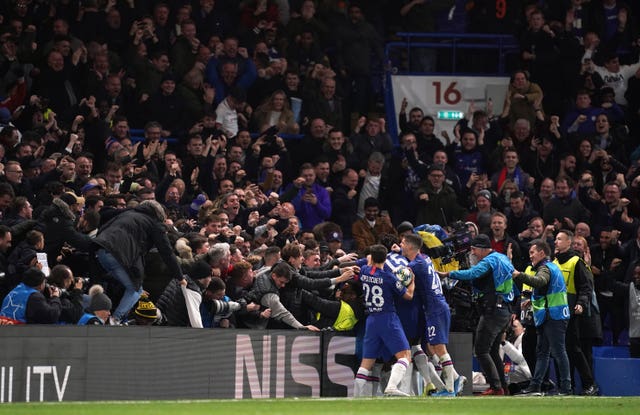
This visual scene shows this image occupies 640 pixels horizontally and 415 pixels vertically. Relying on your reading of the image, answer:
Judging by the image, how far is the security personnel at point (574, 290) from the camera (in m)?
19.1

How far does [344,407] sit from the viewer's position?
43.9 ft

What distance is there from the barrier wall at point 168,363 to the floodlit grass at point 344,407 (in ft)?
3.06

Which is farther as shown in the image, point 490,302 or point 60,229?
point 490,302

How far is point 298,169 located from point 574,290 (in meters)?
6.01

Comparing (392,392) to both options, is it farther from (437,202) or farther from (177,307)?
(437,202)

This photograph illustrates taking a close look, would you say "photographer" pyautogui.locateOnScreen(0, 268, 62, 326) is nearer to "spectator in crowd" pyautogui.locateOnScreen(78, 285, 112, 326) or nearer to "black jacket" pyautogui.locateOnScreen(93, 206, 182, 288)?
"spectator in crowd" pyautogui.locateOnScreen(78, 285, 112, 326)

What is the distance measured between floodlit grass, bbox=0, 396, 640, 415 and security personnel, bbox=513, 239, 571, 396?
272 centimetres

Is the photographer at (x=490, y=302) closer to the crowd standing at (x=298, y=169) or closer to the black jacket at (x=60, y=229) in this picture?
the crowd standing at (x=298, y=169)

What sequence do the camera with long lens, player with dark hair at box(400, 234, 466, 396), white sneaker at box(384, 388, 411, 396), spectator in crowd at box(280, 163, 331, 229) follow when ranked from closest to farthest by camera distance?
white sneaker at box(384, 388, 411, 396)
player with dark hair at box(400, 234, 466, 396)
the camera with long lens
spectator in crowd at box(280, 163, 331, 229)

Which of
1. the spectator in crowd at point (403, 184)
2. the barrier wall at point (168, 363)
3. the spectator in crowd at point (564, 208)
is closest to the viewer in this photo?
the barrier wall at point (168, 363)

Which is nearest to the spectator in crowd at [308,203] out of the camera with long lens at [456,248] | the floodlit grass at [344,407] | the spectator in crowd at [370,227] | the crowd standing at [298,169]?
the crowd standing at [298,169]

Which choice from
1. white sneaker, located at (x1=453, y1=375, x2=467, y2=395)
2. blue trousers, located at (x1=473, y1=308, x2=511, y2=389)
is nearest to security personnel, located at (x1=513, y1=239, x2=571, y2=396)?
blue trousers, located at (x1=473, y1=308, x2=511, y2=389)

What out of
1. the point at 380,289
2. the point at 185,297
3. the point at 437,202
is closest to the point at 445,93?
the point at 437,202

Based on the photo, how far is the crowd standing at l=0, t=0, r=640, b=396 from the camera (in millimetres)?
16766
